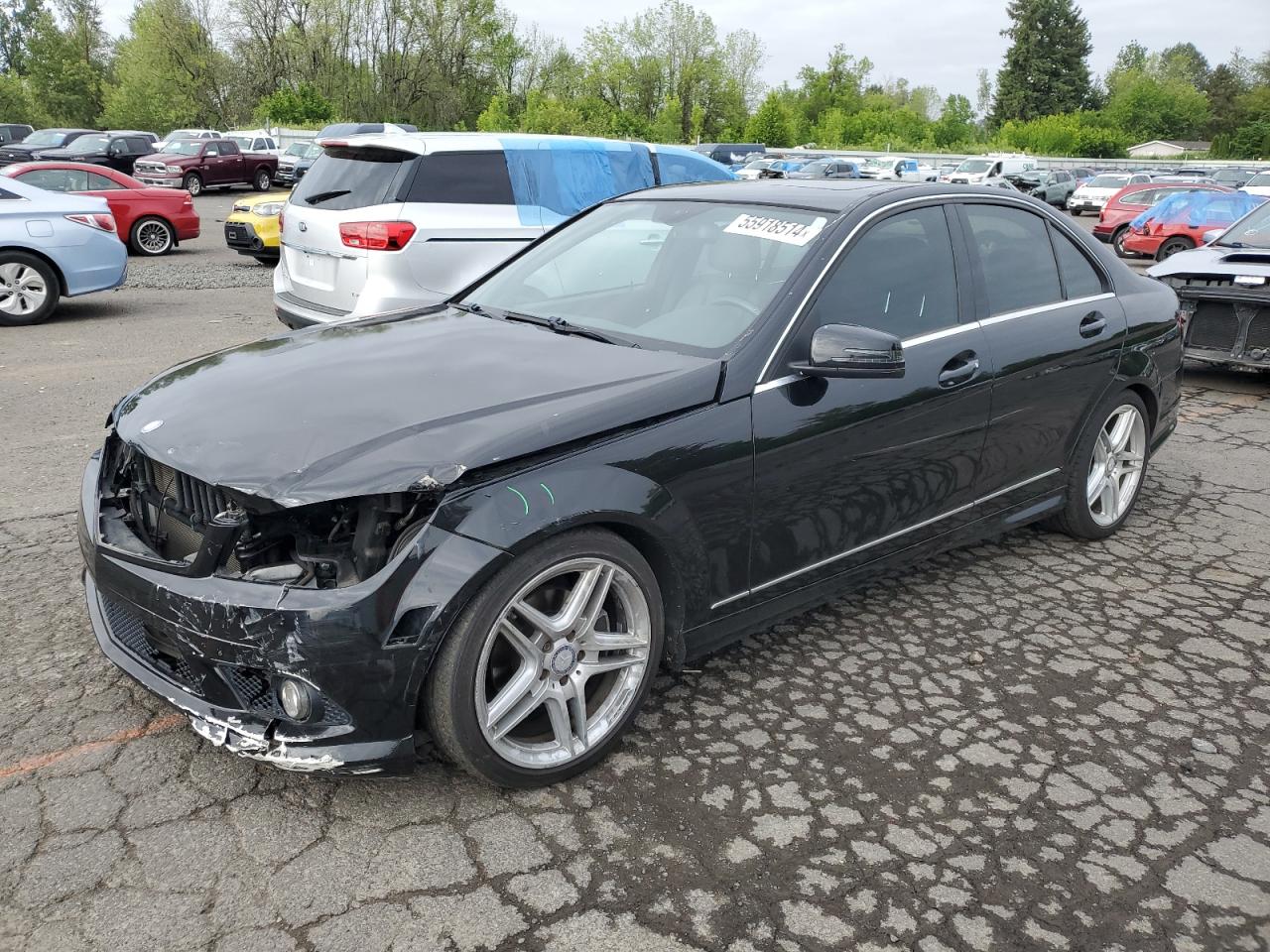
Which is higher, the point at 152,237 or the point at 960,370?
the point at 960,370

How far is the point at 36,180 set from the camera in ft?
48.9

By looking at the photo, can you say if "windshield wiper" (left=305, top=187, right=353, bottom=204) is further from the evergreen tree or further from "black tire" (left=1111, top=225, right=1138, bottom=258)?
the evergreen tree

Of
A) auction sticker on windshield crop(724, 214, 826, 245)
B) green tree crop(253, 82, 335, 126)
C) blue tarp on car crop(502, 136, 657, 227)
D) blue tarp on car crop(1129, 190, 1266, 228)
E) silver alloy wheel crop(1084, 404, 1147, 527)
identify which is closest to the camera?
auction sticker on windshield crop(724, 214, 826, 245)

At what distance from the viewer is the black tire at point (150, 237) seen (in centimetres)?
1603

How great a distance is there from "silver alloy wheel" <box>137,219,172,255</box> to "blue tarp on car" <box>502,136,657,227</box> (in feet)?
32.8

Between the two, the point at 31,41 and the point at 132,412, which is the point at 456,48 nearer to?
the point at 31,41

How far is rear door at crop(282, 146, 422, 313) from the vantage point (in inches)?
290

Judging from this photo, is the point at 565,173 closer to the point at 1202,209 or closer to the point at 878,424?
the point at 878,424

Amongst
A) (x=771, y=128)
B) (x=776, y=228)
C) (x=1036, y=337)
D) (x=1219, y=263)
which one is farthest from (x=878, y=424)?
(x=771, y=128)

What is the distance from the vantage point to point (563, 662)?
9.76 feet

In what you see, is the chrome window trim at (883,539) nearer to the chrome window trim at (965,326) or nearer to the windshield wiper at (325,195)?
the chrome window trim at (965,326)

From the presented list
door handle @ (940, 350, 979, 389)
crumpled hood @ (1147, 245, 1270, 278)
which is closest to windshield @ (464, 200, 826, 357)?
door handle @ (940, 350, 979, 389)

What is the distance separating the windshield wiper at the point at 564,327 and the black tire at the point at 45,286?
8.25 meters

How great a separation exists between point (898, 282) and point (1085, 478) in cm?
161
